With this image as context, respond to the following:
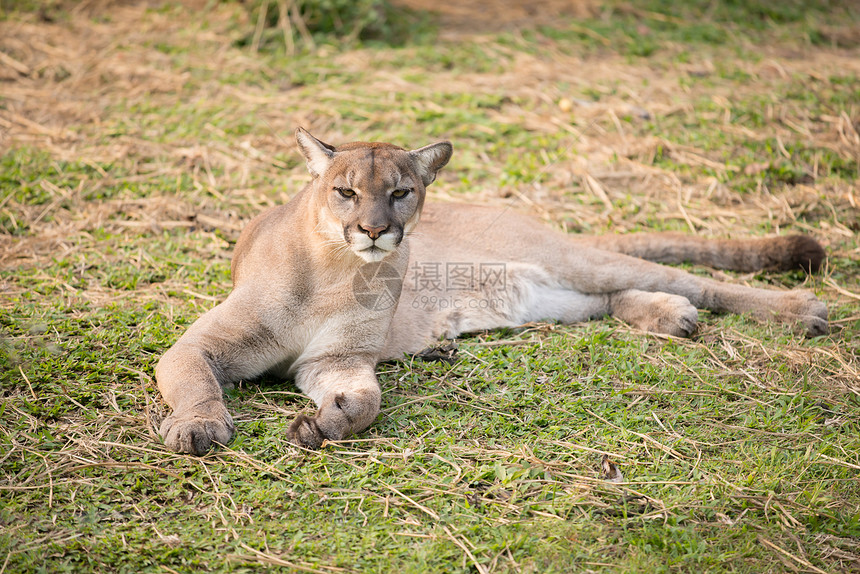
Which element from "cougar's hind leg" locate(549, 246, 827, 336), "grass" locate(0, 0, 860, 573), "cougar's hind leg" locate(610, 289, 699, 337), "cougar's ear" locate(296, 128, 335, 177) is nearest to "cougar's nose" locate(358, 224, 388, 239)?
"cougar's ear" locate(296, 128, 335, 177)

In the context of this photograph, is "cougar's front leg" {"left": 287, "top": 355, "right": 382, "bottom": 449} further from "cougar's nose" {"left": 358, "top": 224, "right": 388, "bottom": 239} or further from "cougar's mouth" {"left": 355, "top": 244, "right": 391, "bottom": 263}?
"cougar's nose" {"left": 358, "top": 224, "right": 388, "bottom": 239}

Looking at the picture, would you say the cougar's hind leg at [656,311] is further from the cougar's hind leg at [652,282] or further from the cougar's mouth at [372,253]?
the cougar's mouth at [372,253]

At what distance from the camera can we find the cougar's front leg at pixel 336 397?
3.72 m

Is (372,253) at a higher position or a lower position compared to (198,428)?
higher

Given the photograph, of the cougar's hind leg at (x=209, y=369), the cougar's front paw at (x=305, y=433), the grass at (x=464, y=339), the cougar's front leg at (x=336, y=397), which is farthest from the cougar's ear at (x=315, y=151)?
the cougar's front paw at (x=305, y=433)

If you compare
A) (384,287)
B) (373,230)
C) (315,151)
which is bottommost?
(384,287)

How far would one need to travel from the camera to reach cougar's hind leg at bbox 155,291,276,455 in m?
3.57

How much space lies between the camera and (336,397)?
12.6 ft

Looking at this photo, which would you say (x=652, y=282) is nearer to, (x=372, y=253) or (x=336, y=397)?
(x=372, y=253)

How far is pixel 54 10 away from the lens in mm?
9766

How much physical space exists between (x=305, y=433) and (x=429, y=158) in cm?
173

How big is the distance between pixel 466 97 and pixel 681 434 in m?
5.12

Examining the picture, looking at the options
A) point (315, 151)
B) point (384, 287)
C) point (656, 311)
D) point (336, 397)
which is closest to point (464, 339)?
point (384, 287)

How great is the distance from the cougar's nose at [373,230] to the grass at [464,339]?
96 cm
